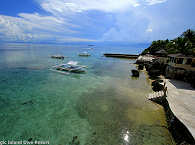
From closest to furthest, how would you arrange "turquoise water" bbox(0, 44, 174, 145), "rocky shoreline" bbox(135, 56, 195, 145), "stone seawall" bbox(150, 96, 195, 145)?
"stone seawall" bbox(150, 96, 195, 145) < "rocky shoreline" bbox(135, 56, 195, 145) < "turquoise water" bbox(0, 44, 174, 145)

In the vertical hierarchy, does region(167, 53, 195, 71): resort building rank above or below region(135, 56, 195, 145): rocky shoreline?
above

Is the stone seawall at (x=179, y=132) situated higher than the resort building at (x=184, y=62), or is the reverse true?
the resort building at (x=184, y=62)

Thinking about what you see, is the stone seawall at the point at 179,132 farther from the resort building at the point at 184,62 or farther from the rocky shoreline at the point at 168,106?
the resort building at the point at 184,62

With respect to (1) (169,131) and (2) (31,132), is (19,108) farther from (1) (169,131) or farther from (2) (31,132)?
(1) (169,131)

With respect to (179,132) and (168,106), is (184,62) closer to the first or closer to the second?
(168,106)

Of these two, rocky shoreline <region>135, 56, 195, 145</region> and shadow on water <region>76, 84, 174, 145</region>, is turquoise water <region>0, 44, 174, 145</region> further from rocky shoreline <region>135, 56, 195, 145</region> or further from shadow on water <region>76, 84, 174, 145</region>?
rocky shoreline <region>135, 56, 195, 145</region>

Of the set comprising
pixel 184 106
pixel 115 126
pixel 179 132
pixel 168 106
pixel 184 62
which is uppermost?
pixel 184 62

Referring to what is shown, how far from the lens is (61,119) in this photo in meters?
6.95

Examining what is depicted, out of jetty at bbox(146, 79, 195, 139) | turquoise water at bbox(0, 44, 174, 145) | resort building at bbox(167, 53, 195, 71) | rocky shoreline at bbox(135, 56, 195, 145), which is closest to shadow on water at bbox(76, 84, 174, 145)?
turquoise water at bbox(0, 44, 174, 145)

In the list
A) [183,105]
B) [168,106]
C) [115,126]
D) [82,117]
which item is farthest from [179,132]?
[82,117]

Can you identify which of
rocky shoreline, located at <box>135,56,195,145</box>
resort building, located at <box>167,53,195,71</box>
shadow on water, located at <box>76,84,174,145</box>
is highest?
resort building, located at <box>167,53,195,71</box>

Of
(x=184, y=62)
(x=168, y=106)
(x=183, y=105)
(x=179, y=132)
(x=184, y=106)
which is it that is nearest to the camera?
(x=179, y=132)

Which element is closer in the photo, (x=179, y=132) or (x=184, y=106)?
(x=179, y=132)

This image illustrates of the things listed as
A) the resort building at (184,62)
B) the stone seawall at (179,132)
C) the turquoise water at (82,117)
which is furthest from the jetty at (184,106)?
the resort building at (184,62)
